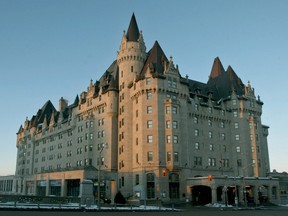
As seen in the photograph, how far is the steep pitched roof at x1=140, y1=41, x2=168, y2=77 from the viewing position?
238 ft

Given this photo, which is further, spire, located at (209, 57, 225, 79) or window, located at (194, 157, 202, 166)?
spire, located at (209, 57, 225, 79)

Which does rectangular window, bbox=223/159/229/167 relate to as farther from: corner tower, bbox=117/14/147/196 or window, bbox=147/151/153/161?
corner tower, bbox=117/14/147/196

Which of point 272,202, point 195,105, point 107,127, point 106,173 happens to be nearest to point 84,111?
point 107,127

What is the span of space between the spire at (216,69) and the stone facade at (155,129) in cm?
38

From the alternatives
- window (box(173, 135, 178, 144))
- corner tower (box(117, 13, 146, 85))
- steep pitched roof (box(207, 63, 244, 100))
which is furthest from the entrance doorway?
corner tower (box(117, 13, 146, 85))

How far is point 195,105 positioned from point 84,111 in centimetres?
2861

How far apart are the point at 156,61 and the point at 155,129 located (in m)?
15.4

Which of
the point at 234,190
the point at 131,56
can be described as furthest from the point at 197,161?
the point at 131,56

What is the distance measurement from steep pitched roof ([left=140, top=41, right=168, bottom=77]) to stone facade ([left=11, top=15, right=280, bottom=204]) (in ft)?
0.81

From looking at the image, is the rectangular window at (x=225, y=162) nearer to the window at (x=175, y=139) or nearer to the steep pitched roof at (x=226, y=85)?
the steep pitched roof at (x=226, y=85)

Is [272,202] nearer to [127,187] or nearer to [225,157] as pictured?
[225,157]

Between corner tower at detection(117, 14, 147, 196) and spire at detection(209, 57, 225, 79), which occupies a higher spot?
spire at detection(209, 57, 225, 79)

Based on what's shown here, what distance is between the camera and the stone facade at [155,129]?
6856 cm

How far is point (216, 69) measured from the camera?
97500mm
